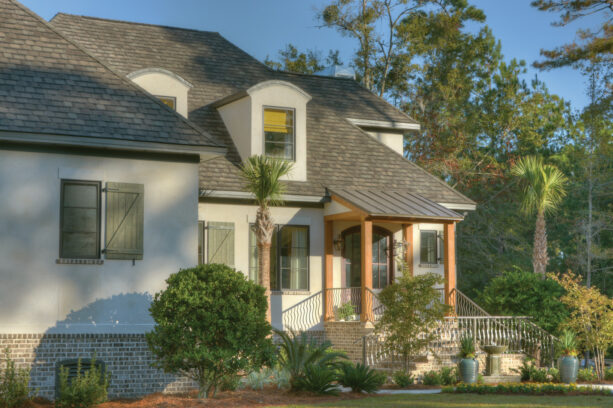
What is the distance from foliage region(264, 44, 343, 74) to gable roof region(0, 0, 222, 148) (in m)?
19.7

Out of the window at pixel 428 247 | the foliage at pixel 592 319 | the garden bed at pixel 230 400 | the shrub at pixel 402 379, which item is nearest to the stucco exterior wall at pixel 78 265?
the garden bed at pixel 230 400

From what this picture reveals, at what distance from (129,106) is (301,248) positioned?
270 inches

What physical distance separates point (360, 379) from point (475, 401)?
6.84 ft

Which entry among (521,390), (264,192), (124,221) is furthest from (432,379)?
(124,221)

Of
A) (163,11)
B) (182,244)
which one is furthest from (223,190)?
(163,11)

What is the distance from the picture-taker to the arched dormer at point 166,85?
20969mm

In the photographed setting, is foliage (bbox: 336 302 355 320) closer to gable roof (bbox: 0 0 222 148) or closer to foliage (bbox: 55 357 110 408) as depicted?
gable roof (bbox: 0 0 222 148)

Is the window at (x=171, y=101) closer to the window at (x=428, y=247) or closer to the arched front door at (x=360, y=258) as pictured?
the arched front door at (x=360, y=258)

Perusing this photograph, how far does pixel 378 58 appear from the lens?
34.5 meters

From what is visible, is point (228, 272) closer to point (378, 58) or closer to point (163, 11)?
point (163, 11)

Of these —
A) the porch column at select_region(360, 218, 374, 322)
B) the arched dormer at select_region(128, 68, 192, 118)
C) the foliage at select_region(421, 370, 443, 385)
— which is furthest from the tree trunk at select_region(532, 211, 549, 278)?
the arched dormer at select_region(128, 68, 192, 118)

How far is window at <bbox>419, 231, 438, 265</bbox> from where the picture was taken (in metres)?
22.8

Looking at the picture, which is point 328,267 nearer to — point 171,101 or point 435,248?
point 435,248

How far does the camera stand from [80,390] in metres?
12.8
